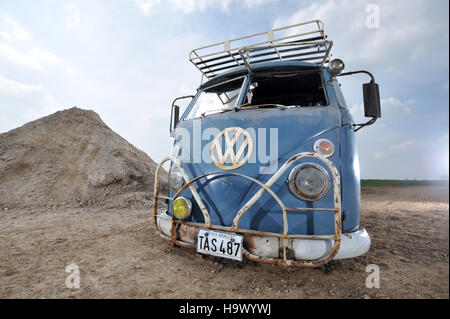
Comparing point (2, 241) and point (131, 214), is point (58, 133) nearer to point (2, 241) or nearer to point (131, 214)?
point (131, 214)

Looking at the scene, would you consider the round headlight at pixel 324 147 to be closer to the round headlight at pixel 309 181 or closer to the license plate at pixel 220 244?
the round headlight at pixel 309 181

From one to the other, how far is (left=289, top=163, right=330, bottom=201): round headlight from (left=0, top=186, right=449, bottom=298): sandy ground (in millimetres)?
727

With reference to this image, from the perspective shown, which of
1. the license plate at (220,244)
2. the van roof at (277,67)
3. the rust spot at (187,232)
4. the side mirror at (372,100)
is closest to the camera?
the license plate at (220,244)

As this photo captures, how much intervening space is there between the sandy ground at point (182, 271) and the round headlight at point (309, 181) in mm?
727

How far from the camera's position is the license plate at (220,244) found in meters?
1.82

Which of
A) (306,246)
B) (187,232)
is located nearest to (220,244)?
(187,232)

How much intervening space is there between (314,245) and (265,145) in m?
0.91

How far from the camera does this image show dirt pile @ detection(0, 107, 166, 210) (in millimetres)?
6535

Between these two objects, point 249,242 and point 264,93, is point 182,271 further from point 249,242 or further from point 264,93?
point 264,93

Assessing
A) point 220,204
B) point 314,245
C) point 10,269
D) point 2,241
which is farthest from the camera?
point 2,241

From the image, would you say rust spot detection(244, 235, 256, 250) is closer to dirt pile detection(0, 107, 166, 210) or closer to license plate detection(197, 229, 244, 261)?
license plate detection(197, 229, 244, 261)

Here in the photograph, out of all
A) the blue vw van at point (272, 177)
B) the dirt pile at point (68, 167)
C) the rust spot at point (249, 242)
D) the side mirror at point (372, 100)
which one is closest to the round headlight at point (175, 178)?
the blue vw van at point (272, 177)
